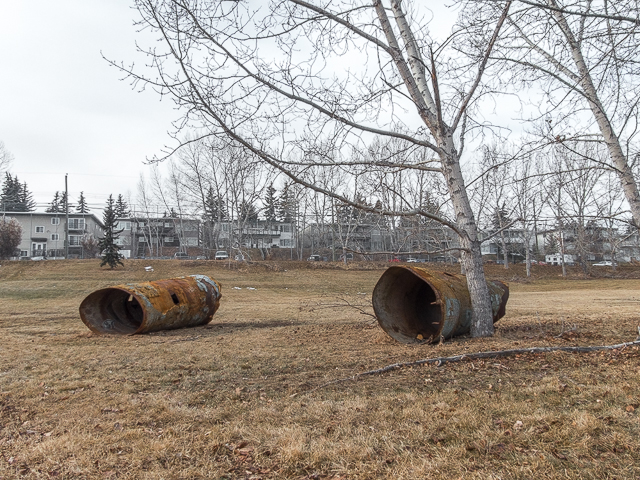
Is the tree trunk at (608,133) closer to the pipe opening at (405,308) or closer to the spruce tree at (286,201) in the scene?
the pipe opening at (405,308)

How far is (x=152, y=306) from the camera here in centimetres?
916

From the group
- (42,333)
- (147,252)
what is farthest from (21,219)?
(42,333)

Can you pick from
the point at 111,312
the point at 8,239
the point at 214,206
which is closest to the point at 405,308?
the point at 111,312

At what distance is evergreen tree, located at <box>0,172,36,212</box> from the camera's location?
67.0 meters

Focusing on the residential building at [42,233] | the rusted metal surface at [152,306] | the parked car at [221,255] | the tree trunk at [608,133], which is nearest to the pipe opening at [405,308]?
the tree trunk at [608,133]

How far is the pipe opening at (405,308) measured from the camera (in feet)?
23.9

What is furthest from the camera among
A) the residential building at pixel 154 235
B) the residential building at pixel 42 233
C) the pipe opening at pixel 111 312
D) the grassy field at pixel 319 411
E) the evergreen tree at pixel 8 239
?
the residential building at pixel 154 235

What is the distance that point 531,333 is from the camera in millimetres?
7371

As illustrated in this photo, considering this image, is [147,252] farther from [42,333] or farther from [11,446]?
[11,446]

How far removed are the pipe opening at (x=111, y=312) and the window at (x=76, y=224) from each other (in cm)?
5822

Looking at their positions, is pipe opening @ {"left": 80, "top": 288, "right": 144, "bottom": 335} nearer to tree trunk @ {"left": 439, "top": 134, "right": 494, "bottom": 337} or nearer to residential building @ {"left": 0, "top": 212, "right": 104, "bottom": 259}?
tree trunk @ {"left": 439, "top": 134, "right": 494, "bottom": 337}

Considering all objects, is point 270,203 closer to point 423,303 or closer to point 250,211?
point 423,303

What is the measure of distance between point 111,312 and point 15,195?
75.0 meters

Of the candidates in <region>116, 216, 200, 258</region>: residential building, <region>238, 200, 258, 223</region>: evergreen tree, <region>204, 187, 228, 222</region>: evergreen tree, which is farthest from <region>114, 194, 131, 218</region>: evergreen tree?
<region>238, 200, 258, 223</region>: evergreen tree
